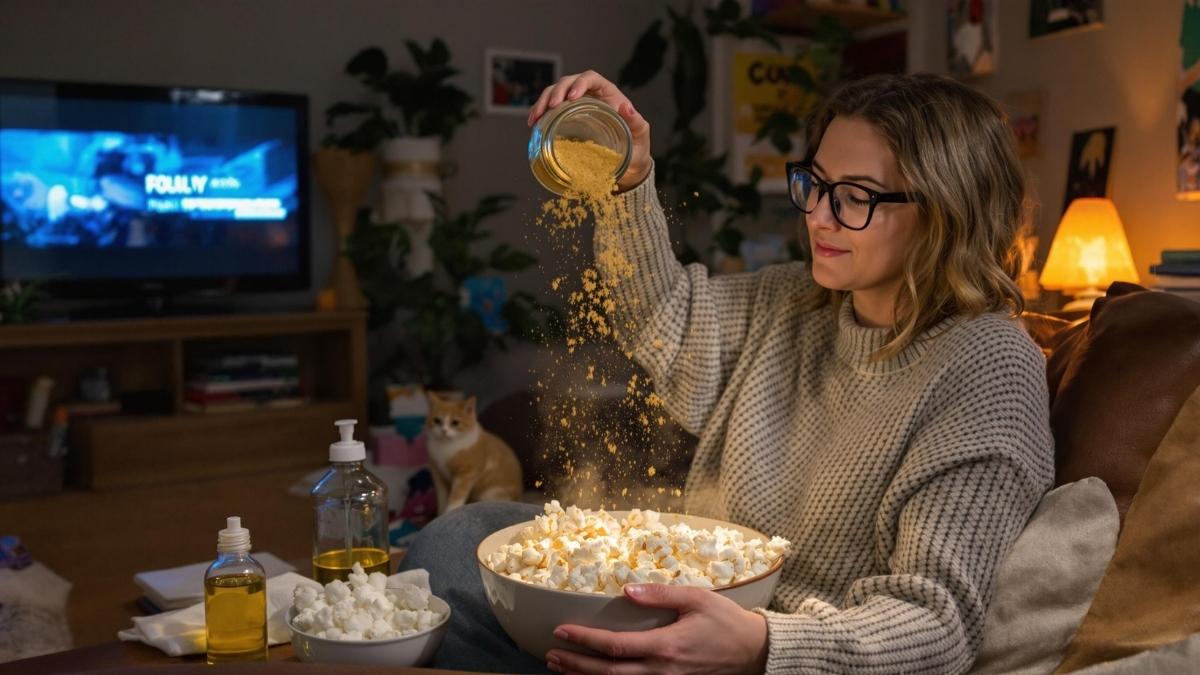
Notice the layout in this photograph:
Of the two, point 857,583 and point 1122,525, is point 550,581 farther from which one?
point 1122,525

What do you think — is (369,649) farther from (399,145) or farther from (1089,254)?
(399,145)

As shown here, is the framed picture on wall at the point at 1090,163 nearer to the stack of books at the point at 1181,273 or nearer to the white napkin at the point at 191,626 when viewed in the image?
the stack of books at the point at 1181,273

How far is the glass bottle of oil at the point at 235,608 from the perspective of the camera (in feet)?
3.80

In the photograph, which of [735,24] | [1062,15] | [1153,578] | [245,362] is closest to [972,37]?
[1062,15]

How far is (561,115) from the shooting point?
1392 millimetres

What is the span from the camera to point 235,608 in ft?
3.81

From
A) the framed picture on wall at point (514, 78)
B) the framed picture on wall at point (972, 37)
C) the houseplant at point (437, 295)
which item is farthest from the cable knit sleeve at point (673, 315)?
the framed picture on wall at point (514, 78)

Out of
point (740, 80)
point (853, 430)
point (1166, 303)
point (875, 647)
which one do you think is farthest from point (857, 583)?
point (740, 80)

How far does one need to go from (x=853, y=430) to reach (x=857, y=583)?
0.24m

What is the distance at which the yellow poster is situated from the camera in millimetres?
4340

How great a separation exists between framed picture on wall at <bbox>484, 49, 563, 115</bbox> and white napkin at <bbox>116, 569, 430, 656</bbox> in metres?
3.15

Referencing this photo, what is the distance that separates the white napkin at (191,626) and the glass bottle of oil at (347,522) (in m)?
0.05

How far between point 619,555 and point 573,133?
0.55 metres

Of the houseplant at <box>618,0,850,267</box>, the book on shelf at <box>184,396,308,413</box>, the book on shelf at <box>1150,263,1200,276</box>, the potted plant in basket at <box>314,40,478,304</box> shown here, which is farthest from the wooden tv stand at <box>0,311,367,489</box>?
the book on shelf at <box>1150,263,1200,276</box>
